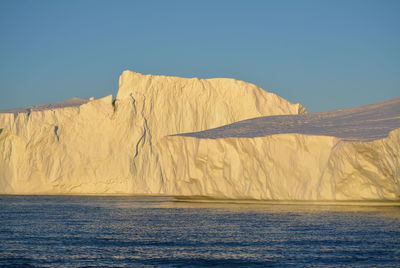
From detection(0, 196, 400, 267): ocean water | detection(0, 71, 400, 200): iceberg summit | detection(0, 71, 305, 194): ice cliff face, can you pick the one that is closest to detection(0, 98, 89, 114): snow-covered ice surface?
detection(0, 71, 400, 200): iceberg summit

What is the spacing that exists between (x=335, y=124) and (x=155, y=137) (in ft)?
64.4

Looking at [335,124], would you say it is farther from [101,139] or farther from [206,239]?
[101,139]

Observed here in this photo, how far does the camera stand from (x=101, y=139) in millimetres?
46344

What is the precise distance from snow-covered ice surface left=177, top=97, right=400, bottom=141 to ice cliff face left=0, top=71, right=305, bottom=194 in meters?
13.6

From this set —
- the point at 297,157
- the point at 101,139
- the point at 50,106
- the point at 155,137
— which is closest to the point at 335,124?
the point at 297,157

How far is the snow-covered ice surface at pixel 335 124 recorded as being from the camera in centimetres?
2767

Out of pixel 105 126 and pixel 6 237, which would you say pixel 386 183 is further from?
pixel 105 126

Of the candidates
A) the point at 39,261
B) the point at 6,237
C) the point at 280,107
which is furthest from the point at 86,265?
the point at 280,107

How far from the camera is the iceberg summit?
103 ft

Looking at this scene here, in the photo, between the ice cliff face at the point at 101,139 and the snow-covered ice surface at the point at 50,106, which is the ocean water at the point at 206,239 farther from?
the snow-covered ice surface at the point at 50,106

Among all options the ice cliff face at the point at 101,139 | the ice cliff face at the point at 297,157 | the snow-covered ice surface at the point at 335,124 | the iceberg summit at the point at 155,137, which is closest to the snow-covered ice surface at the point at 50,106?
the iceberg summit at the point at 155,137

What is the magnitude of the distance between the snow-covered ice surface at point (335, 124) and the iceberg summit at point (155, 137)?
0.25 ft

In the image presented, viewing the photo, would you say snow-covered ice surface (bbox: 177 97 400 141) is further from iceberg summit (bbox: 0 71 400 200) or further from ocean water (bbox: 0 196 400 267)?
ocean water (bbox: 0 196 400 267)

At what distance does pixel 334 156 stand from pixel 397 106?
730 centimetres
